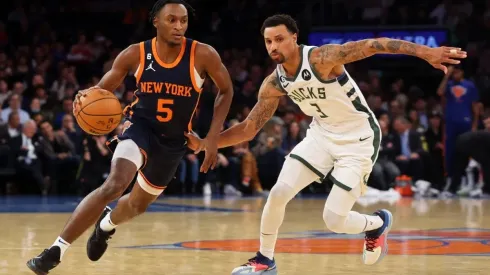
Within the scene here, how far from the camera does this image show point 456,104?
16328mm

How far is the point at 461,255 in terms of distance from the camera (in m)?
8.00

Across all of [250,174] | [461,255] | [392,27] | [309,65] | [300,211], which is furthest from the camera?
[392,27]

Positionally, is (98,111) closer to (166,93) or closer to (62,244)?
(166,93)

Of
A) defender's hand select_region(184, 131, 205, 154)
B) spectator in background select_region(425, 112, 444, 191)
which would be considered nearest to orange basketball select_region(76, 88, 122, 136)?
defender's hand select_region(184, 131, 205, 154)

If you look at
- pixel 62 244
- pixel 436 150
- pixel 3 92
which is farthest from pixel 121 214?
pixel 436 150

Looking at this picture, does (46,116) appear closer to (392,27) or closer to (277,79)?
(392,27)

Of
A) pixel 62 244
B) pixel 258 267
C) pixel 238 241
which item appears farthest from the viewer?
pixel 238 241

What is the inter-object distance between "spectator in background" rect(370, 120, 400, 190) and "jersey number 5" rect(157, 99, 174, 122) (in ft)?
31.2

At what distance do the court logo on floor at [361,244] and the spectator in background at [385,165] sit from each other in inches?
246

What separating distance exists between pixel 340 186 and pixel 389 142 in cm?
992

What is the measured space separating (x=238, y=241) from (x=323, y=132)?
234 cm

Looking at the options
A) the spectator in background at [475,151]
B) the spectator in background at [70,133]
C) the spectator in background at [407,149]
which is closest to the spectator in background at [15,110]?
the spectator in background at [70,133]

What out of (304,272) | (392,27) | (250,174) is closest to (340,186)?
(304,272)

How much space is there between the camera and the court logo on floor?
27.5ft
